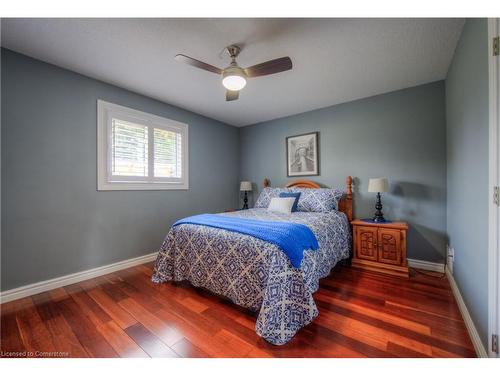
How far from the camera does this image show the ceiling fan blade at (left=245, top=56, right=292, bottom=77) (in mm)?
1696

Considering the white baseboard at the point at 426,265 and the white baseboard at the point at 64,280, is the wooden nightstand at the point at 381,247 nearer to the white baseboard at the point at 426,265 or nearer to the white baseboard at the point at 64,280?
the white baseboard at the point at 426,265

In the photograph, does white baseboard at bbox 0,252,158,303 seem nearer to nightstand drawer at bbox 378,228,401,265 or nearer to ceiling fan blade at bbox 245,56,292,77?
ceiling fan blade at bbox 245,56,292,77

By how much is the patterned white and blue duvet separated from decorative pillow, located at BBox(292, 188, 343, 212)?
1.29 feet

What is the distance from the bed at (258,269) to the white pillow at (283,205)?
49cm

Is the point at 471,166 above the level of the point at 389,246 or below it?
above

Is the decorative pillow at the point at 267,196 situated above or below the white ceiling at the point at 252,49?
below

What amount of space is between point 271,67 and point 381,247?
2445 mm

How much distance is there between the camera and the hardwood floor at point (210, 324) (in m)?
1.36

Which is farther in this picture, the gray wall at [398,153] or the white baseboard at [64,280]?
the gray wall at [398,153]

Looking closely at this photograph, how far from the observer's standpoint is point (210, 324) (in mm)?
1637

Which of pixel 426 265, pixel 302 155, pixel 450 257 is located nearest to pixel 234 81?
pixel 302 155

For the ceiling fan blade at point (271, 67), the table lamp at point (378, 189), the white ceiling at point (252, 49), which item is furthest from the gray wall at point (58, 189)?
the table lamp at point (378, 189)

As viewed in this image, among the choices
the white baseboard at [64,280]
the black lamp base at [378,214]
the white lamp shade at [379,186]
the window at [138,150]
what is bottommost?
the white baseboard at [64,280]

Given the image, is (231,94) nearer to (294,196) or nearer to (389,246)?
(294,196)
